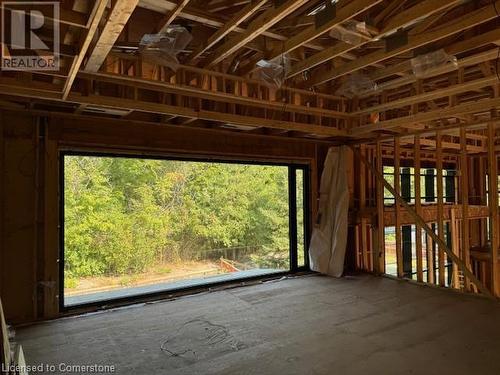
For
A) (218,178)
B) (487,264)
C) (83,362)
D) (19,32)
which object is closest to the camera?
(19,32)

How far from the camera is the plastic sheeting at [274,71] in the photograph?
3404 mm

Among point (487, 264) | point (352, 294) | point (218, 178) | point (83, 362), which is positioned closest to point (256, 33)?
point (83, 362)

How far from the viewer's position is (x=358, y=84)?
400 cm

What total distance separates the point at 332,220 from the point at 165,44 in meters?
3.88

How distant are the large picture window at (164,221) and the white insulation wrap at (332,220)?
282 centimetres

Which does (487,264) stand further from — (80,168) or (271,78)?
(80,168)

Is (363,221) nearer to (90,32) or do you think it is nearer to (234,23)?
(234,23)

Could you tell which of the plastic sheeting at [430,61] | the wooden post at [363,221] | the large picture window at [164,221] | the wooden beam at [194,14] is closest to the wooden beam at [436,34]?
the plastic sheeting at [430,61]

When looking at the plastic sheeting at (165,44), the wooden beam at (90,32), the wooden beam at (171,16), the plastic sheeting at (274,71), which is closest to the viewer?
the wooden beam at (90,32)

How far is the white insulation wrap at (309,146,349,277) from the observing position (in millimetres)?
5477

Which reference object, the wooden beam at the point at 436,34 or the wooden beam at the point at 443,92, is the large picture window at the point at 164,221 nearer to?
the wooden beam at the point at 443,92

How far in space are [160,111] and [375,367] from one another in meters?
3.21

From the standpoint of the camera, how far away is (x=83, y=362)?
271 centimetres

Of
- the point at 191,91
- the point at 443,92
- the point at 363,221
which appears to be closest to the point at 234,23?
the point at 191,91
